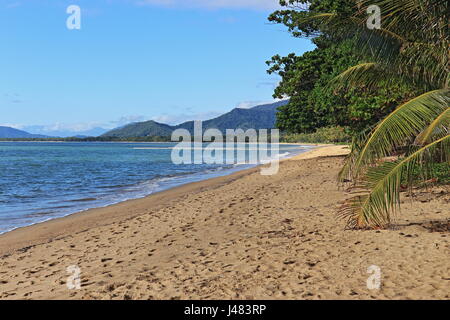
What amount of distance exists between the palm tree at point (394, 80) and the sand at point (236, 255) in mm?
749

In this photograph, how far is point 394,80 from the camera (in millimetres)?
7547

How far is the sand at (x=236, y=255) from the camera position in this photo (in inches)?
193

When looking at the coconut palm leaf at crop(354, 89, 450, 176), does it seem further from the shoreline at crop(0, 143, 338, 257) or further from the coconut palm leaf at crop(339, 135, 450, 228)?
the shoreline at crop(0, 143, 338, 257)

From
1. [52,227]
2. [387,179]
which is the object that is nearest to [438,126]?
[387,179]

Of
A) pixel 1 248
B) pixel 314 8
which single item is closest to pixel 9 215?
pixel 1 248

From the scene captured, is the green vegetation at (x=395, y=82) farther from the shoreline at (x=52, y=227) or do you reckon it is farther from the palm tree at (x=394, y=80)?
the shoreline at (x=52, y=227)

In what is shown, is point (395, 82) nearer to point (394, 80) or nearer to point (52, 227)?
point (394, 80)

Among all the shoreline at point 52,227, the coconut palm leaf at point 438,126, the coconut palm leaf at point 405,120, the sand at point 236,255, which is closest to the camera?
the sand at point 236,255

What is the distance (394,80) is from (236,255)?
4443mm

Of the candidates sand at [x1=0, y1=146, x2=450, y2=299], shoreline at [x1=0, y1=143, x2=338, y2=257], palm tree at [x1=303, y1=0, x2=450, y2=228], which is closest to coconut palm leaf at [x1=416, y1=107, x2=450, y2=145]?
palm tree at [x1=303, y1=0, x2=450, y2=228]

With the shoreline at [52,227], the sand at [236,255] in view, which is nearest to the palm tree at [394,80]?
the sand at [236,255]

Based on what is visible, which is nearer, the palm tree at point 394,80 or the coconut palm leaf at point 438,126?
the coconut palm leaf at point 438,126

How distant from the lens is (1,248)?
8609 mm

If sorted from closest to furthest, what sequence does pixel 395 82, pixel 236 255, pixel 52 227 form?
pixel 236 255
pixel 395 82
pixel 52 227
